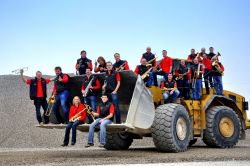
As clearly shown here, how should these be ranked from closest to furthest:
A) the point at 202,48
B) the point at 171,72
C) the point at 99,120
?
1. the point at 99,120
2. the point at 171,72
3. the point at 202,48

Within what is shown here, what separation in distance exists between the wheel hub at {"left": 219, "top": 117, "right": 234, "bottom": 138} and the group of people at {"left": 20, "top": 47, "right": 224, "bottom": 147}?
1013 millimetres

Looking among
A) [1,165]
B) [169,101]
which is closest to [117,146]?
[169,101]

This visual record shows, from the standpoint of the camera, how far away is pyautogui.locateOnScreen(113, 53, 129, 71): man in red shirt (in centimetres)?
1351

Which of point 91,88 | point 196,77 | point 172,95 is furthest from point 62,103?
point 196,77

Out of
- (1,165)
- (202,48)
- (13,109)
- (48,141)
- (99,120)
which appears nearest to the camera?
(1,165)

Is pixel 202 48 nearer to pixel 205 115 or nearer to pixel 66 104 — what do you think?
pixel 205 115

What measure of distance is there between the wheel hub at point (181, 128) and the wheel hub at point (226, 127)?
224 cm

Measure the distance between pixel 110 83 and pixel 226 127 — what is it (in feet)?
17.0

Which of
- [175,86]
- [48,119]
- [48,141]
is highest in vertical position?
[175,86]

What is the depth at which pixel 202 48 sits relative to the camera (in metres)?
17.1

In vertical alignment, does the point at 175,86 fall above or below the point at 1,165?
above

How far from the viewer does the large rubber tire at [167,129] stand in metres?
13.1

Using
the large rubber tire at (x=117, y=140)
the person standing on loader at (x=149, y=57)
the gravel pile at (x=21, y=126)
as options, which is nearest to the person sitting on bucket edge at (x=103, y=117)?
the person standing on loader at (x=149, y=57)

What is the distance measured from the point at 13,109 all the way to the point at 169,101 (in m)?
18.1
